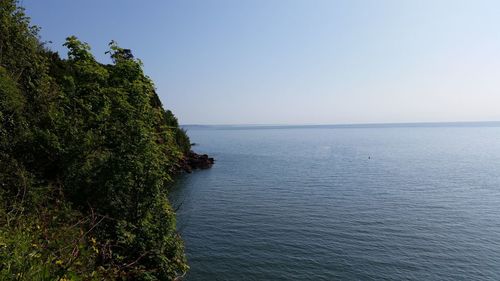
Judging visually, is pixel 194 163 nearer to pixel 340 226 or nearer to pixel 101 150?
pixel 340 226

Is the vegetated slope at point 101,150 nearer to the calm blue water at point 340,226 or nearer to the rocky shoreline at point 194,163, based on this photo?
the calm blue water at point 340,226

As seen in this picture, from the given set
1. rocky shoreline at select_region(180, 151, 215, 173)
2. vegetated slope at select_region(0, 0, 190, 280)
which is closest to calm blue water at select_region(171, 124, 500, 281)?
rocky shoreline at select_region(180, 151, 215, 173)

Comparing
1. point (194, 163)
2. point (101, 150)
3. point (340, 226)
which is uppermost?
point (101, 150)

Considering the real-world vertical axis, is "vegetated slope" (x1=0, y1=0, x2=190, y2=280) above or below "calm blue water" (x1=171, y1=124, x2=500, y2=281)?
above

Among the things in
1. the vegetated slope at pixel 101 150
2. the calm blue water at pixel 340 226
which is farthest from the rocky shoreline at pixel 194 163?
the vegetated slope at pixel 101 150

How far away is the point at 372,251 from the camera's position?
33.4m

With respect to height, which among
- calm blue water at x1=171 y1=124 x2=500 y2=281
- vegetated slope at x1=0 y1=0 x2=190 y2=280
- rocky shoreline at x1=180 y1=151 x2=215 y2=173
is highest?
vegetated slope at x1=0 y1=0 x2=190 y2=280

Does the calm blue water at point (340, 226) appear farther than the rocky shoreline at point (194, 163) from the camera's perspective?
No

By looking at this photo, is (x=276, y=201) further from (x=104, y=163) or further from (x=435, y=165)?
(x=435, y=165)

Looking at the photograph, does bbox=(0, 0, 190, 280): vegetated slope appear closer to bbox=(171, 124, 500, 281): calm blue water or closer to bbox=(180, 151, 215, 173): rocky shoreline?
bbox=(171, 124, 500, 281): calm blue water

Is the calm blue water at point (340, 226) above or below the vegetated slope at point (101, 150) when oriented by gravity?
below

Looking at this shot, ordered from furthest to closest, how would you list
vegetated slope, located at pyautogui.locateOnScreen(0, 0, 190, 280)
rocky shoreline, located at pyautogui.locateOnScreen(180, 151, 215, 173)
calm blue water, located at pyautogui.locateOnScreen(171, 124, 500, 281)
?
rocky shoreline, located at pyautogui.locateOnScreen(180, 151, 215, 173), calm blue water, located at pyautogui.locateOnScreen(171, 124, 500, 281), vegetated slope, located at pyautogui.locateOnScreen(0, 0, 190, 280)

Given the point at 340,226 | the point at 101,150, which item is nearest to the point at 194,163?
the point at 340,226

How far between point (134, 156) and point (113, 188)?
185 cm
